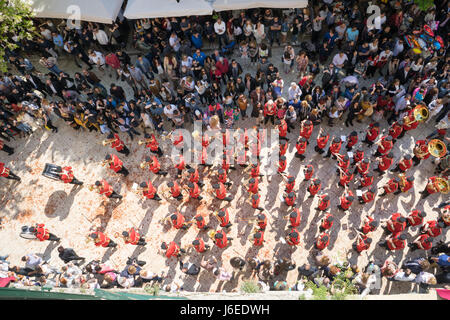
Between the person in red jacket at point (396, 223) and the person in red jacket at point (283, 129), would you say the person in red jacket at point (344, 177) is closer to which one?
the person in red jacket at point (396, 223)

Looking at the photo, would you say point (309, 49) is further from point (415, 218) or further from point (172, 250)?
point (172, 250)

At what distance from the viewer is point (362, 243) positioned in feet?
31.8

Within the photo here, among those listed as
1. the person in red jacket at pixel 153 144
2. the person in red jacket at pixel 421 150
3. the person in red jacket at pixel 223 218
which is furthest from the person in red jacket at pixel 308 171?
A: the person in red jacket at pixel 153 144

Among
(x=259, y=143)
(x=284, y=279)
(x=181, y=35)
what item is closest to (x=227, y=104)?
(x=259, y=143)

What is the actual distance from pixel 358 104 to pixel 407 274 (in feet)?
18.0

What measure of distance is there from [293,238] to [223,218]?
84.5 inches

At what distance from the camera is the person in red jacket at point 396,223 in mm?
9570

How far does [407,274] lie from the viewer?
8969mm

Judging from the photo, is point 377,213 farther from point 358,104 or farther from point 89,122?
point 89,122

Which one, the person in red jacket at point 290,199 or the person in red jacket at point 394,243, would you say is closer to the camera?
the person in red jacket at point 394,243

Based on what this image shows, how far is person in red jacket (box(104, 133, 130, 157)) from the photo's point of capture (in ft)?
38.5

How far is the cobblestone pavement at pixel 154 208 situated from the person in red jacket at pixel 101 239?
445 millimetres

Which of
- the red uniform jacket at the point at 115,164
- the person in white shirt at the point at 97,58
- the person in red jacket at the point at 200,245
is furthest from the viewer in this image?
the person in white shirt at the point at 97,58

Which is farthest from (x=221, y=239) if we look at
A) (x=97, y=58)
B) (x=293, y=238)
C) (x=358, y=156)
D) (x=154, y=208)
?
(x=97, y=58)
